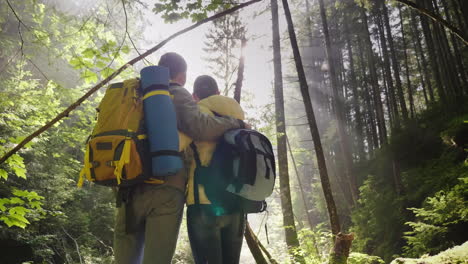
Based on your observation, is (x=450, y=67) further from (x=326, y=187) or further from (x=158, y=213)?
(x=158, y=213)

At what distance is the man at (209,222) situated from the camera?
200 centimetres

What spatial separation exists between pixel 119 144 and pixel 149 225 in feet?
1.83

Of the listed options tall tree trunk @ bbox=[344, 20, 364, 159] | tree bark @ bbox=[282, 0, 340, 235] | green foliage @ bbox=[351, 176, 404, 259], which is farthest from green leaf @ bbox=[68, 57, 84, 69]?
tall tree trunk @ bbox=[344, 20, 364, 159]

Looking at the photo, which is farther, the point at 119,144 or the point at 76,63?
the point at 76,63

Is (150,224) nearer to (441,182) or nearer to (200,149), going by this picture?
(200,149)

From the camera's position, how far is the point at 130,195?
1811 mm

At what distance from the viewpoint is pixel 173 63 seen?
2201 mm

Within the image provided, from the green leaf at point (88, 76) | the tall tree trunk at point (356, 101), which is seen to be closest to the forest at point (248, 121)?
the green leaf at point (88, 76)

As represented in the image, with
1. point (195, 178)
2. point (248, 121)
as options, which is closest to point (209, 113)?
point (195, 178)

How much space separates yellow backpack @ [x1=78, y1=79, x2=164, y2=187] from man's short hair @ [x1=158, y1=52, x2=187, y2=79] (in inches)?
17.1

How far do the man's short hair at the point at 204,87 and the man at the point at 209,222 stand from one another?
1.05 feet

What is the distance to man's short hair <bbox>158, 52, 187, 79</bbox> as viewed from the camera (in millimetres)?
2193

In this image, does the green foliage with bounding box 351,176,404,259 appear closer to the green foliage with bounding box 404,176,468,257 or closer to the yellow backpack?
the green foliage with bounding box 404,176,468,257

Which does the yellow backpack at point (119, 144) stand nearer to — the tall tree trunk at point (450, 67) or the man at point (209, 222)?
the man at point (209, 222)
